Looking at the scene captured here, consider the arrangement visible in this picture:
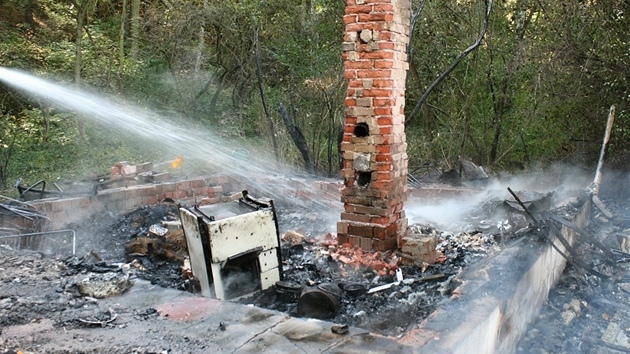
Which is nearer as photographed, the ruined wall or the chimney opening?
the chimney opening

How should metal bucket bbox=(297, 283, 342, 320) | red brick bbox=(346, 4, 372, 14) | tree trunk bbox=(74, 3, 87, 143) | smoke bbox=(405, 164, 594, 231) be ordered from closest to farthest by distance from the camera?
1. metal bucket bbox=(297, 283, 342, 320)
2. red brick bbox=(346, 4, 372, 14)
3. smoke bbox=(405, 164, 594, 231)
4. tree trunk bbox=(74, 3, 87, 143)

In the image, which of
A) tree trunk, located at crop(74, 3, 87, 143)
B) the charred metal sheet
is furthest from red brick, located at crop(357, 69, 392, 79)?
tree trunk, located at crop(74, 3, 87, 143)

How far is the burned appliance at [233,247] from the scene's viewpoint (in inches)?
162

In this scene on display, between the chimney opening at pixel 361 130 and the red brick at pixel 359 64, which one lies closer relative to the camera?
the red brick at pixel 359 64

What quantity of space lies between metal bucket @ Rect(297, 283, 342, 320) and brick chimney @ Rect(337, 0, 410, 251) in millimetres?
1309

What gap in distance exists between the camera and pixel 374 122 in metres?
5.07

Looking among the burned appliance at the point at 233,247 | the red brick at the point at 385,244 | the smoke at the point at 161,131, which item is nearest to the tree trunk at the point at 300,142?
the smoke at the point at 161,131

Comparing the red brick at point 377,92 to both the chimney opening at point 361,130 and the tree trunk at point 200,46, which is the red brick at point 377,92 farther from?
the tree trunk at point 200,46

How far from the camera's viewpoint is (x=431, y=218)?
714cm

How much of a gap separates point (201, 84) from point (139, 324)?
40.9 ft

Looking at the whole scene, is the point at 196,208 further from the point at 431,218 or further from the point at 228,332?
the point at 431,218

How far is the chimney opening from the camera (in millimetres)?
5142

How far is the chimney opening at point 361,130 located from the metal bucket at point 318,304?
5.83 ft

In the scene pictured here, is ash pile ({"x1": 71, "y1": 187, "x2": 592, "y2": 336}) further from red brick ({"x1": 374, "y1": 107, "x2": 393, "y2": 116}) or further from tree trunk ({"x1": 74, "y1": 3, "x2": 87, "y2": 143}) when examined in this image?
tree trunk ({"x1": 74, "y1": 3, "x2": 87, "y2": 143})
